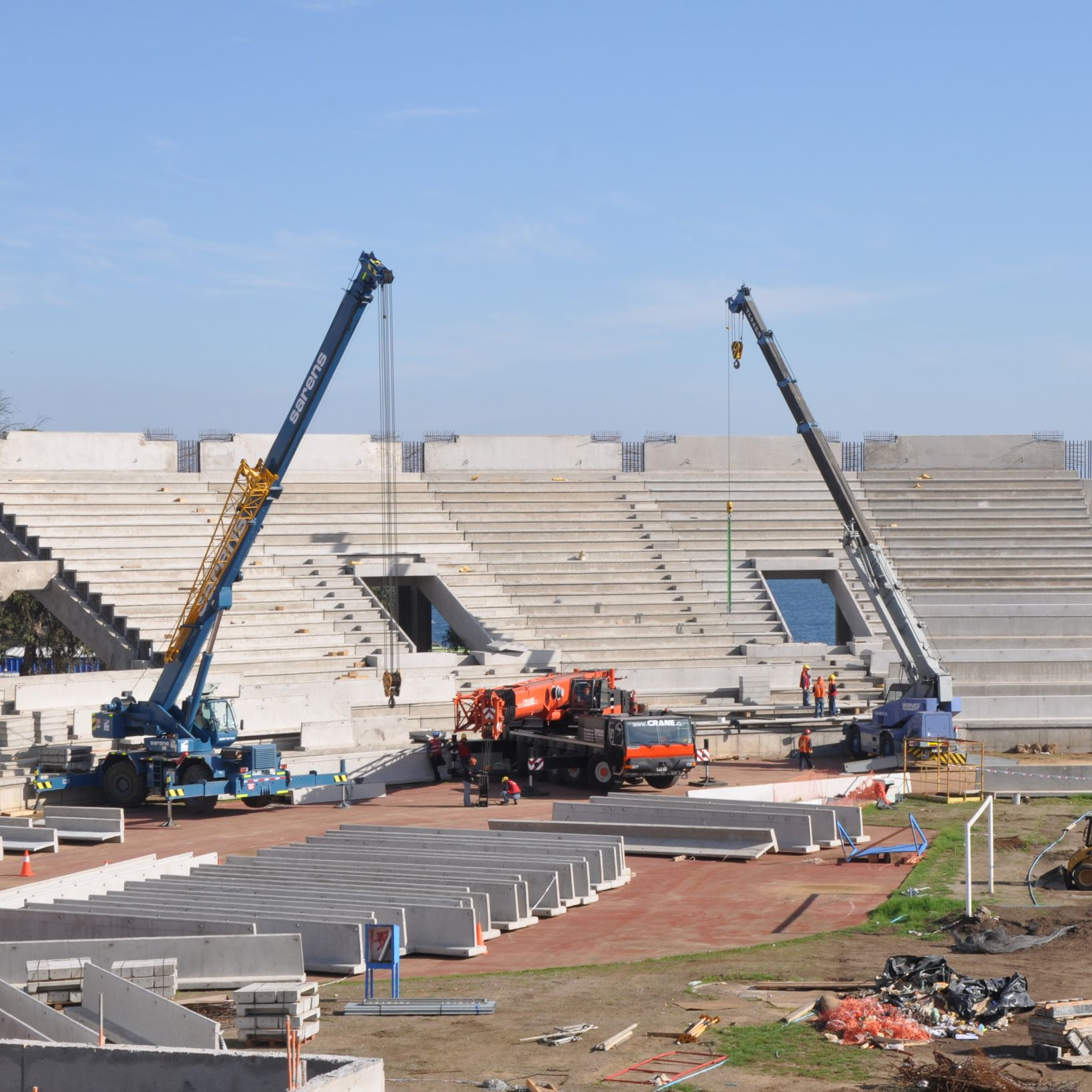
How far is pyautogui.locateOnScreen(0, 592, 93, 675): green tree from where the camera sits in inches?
2105

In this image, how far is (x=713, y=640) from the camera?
40219 millimetres

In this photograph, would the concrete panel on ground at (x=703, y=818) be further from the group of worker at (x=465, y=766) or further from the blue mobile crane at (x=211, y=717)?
the blue mobile crane at (x=211, y=717)

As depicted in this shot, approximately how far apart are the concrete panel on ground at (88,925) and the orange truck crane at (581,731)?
1342 centimetres

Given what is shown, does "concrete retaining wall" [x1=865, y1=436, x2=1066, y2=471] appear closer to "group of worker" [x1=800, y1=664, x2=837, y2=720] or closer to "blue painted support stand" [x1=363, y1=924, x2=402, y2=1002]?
"group of worker" [x1=800, y1=664, x2=837, y2=720]

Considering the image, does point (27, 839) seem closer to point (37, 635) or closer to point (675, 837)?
point (675, 837)

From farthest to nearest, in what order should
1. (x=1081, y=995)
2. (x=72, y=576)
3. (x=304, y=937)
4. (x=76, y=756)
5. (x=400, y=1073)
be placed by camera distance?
(x=72, y=576) < (x=76, y=756) < (x=304, y=937) < (x=1081, y=995) < (x=400, y=1073)

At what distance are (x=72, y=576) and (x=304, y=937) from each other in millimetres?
23559

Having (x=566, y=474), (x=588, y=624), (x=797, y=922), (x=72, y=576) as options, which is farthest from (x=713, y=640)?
(x=797, y=922)

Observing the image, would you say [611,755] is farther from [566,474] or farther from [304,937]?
[566,474]

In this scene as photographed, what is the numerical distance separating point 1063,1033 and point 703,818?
12084 mm

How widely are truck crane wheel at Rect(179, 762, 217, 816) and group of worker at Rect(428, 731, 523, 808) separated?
468 cm

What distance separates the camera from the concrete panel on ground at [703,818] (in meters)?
22.8

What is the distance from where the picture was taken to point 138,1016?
41.2 feet

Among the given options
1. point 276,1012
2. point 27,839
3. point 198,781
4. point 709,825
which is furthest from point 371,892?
point 198,781
